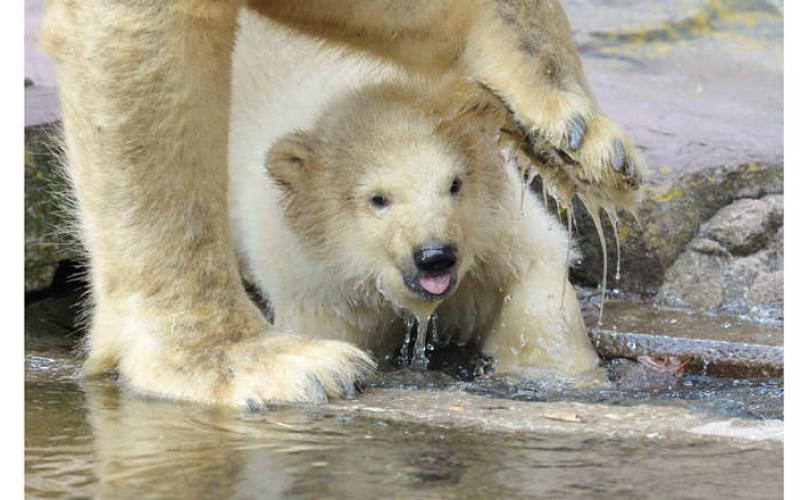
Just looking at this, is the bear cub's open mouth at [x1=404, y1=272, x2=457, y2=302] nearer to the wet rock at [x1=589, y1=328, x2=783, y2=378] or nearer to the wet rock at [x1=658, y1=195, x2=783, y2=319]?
the wet rock at [x1=589, y1=328, x2=783, y2=378]

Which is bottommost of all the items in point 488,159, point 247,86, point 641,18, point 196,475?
point 196,475

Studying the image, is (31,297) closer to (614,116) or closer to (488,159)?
(488,159)

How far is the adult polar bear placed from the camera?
3.80 meters

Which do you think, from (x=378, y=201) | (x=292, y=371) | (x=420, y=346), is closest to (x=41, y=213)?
(x=378, y=201)

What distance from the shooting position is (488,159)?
5.04 metres

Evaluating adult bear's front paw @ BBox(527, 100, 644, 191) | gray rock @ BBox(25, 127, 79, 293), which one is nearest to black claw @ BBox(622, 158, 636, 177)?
adult bear's front paw @ BBox(527, 100, 644, 191)

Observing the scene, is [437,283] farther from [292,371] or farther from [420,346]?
[292,371]

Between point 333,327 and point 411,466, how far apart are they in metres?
2.24

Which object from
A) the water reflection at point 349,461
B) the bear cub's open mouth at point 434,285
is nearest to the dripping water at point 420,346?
the bear cub's open mouth at point 434,285

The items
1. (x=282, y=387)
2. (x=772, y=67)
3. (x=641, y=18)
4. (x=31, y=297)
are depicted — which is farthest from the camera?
(x=641, y=18)

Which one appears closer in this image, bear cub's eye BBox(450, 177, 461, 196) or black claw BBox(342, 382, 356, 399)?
black claw BBox(342, 382, 356, 399)

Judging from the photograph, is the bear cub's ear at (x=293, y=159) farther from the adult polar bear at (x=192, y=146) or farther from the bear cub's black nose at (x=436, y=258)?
the adult polar bear at (x=192, y=146)

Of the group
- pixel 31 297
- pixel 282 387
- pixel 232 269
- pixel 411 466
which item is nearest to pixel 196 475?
pixel 411 466

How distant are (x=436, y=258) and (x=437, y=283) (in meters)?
0.10
